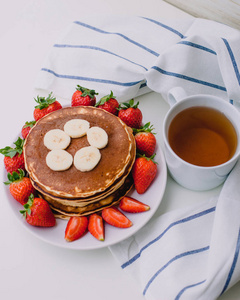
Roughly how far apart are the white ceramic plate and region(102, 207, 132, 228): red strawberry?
0.04ft

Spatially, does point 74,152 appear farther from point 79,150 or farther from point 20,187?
point 20,187

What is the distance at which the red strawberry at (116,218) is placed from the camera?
99cm

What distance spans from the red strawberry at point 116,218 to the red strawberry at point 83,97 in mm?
346

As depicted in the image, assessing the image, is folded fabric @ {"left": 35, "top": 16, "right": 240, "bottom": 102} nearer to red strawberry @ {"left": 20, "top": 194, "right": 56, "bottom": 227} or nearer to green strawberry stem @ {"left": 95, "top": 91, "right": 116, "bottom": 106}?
green strawberry stem @ {"left": 95, "top": 91, "right": 116, "bottom": 106}

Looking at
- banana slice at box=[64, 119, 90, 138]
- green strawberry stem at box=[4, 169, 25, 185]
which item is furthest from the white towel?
green strawberry stem at box=[4, 169, 25, 185]

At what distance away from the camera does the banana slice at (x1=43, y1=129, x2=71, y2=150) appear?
3.41 feet

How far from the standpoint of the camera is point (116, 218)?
991 mm

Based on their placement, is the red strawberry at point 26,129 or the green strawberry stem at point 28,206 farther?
the red strawberry at point 26,129

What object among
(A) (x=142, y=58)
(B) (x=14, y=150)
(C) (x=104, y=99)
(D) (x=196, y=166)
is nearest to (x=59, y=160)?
(B) (x=14, y=150)

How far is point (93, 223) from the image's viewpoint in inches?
39.0

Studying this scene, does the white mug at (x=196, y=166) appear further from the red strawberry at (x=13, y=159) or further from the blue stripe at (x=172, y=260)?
the red strawberry at (x=13, y=159)

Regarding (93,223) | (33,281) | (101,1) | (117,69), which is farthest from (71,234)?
(101,1)

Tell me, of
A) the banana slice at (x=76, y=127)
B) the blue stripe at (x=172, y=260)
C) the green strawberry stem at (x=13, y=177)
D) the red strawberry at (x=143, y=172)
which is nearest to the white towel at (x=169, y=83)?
the blue stripe at (x=172, y=260)

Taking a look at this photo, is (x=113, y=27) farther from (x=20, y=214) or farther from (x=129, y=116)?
(x=20, y=214)
